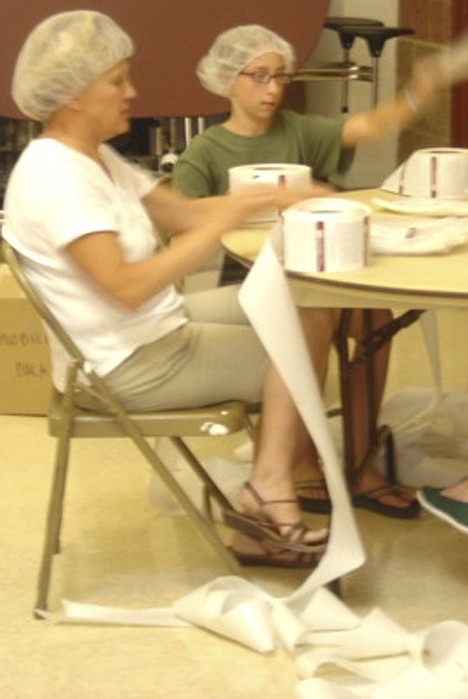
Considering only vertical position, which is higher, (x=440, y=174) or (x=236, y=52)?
(x=236, y=52)

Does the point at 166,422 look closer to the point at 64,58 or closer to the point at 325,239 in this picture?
the point at 325,239

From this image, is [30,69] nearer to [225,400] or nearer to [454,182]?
[225,400]

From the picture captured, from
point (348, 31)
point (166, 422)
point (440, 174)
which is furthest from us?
point (348, 31)

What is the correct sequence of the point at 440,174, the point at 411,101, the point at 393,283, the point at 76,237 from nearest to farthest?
the point at 393,283
the point at 76,237
the point at 440,174
the point at 411,101

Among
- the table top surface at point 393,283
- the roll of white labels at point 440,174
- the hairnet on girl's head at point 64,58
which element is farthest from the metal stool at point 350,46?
the table top surface at point 393,283

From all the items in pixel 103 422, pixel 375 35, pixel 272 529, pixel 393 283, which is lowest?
pixel 272 529

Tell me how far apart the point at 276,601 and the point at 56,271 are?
699 mm

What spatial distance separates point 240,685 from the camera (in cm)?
232

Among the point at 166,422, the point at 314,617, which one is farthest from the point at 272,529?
the point at 166,422

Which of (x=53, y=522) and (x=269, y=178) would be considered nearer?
(x=53, y=522)

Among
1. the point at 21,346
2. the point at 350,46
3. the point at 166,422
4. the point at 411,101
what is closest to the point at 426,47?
the point at 350,46

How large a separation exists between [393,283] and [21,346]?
1620 mm

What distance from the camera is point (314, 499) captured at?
3020 mm

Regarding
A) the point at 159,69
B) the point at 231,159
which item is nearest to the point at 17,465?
the point at 231,159
